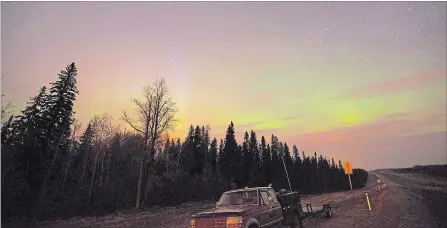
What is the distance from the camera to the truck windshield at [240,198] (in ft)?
34.8

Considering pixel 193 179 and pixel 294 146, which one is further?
pixel 294 146

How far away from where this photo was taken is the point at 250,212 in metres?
9.48

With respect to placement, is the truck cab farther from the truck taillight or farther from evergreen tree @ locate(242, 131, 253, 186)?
evergreen tree @ locate(242, 131, 253, 186)

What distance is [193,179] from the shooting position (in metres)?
46.8

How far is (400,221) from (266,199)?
26.9ft

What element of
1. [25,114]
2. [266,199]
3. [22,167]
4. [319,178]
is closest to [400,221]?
[266,199]

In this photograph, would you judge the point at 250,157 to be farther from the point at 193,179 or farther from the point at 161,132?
the point at 161,132

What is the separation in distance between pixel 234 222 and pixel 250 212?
0.91 metres

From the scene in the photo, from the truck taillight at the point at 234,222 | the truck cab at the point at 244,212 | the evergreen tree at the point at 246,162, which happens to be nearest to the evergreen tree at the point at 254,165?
the evergreen tree at the point at 246,162

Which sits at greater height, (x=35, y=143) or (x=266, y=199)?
(x=35, y=143)

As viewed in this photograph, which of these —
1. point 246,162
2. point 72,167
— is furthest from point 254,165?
point 72,167

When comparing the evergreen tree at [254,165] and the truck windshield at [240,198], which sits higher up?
the evergreen tree at [254,165]

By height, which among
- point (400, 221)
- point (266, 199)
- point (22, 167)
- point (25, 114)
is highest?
point (25, 114)

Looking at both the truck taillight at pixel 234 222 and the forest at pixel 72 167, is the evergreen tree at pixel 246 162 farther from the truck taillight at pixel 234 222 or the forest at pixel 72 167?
the truck taillight at pixel 234 222
